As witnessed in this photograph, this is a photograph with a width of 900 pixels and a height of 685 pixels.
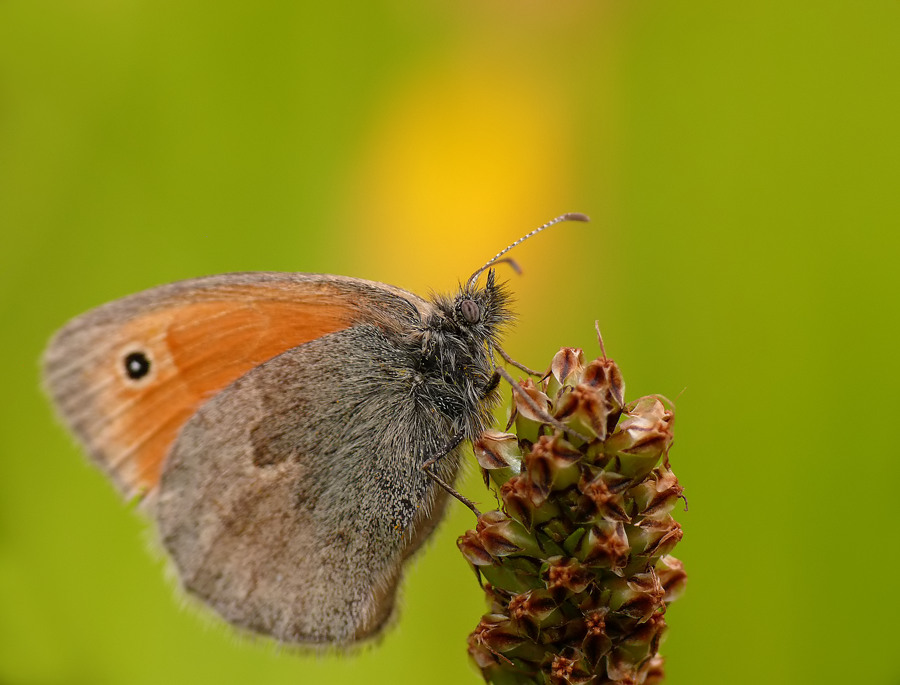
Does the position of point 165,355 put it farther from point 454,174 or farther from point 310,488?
point 454,174

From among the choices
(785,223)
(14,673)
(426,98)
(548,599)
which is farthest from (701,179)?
(14,673)

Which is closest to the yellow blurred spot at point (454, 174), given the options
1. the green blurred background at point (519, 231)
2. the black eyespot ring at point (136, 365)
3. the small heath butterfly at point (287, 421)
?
the green blurred background at point (519, 231)

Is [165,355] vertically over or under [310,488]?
over

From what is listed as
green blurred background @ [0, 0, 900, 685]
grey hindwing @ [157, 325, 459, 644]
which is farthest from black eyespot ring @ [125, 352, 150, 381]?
green blurred background @ [0, 0, 900, 685]

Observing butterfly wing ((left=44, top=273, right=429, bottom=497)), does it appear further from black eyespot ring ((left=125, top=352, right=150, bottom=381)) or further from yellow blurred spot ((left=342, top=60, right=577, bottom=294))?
yellow blurred spot ((left=342, top=60, right=577, bottom=294))

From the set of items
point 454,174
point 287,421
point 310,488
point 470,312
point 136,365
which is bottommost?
point 310,488

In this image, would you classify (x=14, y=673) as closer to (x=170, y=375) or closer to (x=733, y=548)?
(x=170, y=375)

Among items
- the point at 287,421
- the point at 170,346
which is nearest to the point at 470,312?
the point at 287,421
